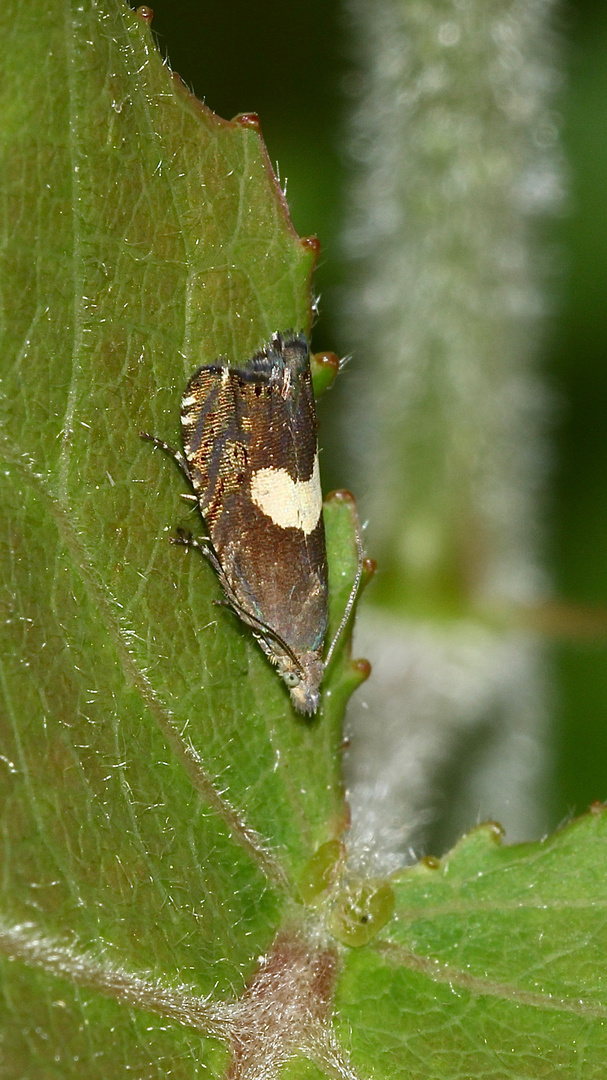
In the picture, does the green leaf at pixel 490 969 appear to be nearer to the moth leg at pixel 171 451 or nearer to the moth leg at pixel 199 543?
the moth leg at pixel 199 543

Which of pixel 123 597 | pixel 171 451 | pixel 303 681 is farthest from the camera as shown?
pixel 303 681

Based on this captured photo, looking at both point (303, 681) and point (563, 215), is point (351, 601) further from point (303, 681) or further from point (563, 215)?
point (563, 215)

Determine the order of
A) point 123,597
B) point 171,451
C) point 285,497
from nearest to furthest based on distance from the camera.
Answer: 1. point 123,597
2. point 171,451
3. point 285,497

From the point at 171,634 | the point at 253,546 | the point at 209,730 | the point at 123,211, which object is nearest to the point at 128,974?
the point at 209,730

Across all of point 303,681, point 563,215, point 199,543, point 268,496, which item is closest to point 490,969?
point 303,681

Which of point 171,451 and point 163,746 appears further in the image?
point 171,451

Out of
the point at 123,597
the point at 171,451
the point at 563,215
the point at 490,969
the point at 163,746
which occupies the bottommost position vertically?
the point at 490,969

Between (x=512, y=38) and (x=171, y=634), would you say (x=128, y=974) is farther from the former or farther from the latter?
(x=512, y=38)

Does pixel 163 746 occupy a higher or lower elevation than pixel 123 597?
lower

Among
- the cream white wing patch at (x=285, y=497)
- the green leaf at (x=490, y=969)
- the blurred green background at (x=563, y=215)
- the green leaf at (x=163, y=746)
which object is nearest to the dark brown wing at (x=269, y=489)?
the cream white wing patch at (x=285, y=497)
